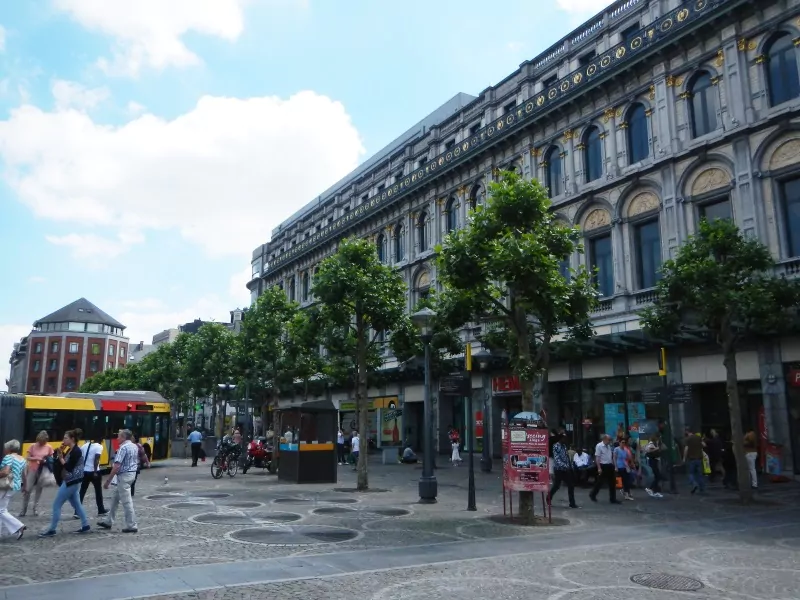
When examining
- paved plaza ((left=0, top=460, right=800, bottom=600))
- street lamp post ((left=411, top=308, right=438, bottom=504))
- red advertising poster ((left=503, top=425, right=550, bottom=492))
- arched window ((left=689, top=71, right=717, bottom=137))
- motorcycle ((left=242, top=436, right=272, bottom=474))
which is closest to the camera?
paved plaza ((left=0, top=460, right=800, bottom=600))

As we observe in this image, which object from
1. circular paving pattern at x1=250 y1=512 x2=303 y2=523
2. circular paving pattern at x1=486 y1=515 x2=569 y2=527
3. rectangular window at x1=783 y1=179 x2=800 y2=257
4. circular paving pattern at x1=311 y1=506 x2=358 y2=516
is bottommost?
circular paving pattern at x1=486 y1=515 x2=569 y2=527

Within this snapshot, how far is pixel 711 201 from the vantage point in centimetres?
2348

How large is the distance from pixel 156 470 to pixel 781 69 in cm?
2791

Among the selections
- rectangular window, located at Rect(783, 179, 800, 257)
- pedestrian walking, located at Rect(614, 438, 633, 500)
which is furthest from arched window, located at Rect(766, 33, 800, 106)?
pedestrian walking, located at Rect(614, 438, 633, 500)

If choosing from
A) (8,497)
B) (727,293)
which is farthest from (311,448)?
(727,293)

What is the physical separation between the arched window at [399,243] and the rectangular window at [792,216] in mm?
22478

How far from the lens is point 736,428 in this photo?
16.4 meters

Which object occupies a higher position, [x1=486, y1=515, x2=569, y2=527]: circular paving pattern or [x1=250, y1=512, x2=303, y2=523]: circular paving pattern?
[x1=250, y1=512, x2=303, y2=523]: circular paving pattern

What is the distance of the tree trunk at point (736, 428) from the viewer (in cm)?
1583

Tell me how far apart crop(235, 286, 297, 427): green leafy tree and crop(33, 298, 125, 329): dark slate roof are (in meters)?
101

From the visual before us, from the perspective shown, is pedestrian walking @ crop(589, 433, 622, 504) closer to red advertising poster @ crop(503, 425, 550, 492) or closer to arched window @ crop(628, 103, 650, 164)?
red advertising poster @ crop(503, 425, 550, 492)

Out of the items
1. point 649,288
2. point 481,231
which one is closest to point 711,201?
point 649,288

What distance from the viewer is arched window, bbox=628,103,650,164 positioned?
2619cm

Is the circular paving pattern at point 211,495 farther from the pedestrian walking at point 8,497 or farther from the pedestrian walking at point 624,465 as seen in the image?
the pedestrian walking at point 624,465
